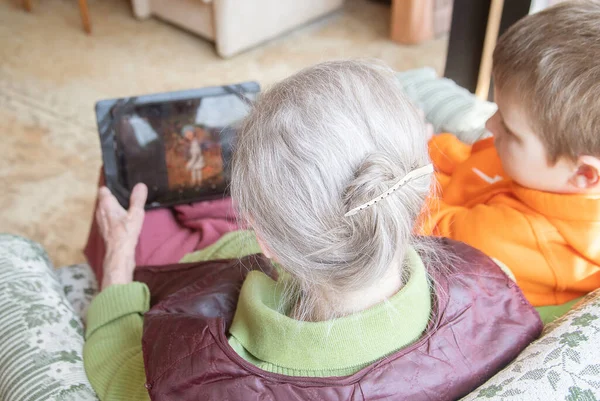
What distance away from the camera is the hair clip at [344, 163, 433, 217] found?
2.18 feet

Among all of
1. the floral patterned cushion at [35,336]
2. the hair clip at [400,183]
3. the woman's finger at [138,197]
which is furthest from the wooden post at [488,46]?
the floral patterned cushion at [35,336]

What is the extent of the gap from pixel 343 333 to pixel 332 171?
206 mm

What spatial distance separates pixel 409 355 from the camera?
778 mm

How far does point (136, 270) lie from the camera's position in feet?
4.01

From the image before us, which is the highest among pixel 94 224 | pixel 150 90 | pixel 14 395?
pixel 14 395

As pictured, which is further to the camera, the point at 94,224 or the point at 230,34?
the point at 230,34

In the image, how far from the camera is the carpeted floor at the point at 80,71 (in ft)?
7.02

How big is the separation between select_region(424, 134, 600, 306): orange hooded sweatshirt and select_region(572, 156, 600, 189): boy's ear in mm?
20

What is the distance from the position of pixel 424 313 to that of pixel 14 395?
0.58 metres

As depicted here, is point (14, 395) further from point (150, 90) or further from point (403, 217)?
point (150, 90)

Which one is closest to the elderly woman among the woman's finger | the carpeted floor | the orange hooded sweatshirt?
the orange hooded sweatshirt

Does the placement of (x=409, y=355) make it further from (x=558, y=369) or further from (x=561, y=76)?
(x=561, y=76)

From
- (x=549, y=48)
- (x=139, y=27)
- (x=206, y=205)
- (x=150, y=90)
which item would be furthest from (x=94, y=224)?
(x=139, y=27)

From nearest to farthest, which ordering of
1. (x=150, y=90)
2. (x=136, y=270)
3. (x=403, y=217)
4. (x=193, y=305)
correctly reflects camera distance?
(x=403, y=217) < (x=193, y=305) < (x=136, y=270) < (x=150, y=90)
